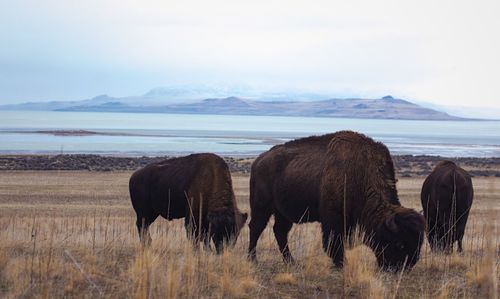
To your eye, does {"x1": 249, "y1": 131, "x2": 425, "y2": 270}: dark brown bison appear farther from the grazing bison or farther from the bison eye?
the grazing bison

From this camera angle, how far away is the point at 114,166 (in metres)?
54.2

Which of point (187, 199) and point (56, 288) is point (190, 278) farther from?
point (187, 199)

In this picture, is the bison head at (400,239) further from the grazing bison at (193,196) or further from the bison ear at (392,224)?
the grazing bison at (193,196)

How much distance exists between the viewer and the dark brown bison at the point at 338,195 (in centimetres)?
969

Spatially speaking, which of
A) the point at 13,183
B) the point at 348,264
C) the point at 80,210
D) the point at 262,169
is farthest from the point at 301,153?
the point at 13,183

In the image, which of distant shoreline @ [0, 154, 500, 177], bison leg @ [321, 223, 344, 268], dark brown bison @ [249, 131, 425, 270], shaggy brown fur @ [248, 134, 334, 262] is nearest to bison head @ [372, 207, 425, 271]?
dark brown bison @ [249, 131, 425, 270]

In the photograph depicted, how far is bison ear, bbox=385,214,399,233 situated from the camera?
375 inches

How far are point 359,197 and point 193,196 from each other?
468 centimetres

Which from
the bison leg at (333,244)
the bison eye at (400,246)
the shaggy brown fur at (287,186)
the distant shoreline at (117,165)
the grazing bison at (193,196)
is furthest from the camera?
the distant shoreline at (117,165)

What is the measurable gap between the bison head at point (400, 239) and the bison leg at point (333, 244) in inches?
23.7

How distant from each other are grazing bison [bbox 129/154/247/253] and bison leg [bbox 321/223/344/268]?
224 centimetres

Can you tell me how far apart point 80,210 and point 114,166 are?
2657 cm

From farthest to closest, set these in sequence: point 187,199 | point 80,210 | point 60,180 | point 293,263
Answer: point 60,180, point 80,210, point 187,199, point 293,263

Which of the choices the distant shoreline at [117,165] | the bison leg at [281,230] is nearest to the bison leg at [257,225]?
the bison leg at [281,230]
